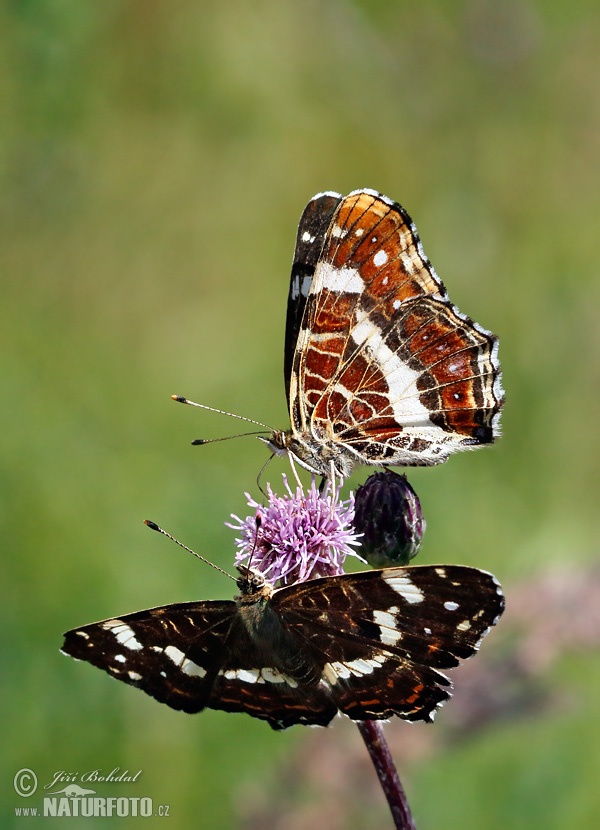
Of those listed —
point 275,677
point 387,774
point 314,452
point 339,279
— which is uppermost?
point 339,279

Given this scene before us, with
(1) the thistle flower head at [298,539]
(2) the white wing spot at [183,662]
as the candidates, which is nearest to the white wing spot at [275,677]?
(2) the white wing spot at [183,662]

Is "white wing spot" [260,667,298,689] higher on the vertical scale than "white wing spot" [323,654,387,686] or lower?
lower

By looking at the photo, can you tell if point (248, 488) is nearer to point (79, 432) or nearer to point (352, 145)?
point (79, 432)

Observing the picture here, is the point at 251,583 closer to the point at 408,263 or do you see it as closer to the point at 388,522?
the point at 388,522

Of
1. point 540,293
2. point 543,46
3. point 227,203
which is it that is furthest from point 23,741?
point 543,46

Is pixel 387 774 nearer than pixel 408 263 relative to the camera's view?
Yes

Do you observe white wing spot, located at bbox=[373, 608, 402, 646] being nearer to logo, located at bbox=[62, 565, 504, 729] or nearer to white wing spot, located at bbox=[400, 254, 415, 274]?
logo, located at bbox=[62, 565, 504, 729]

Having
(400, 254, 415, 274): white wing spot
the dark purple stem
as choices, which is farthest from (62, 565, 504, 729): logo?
(400, 254, 415, 274): white wing spot

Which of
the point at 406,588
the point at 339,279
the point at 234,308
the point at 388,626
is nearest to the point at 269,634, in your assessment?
the point at 388,626
